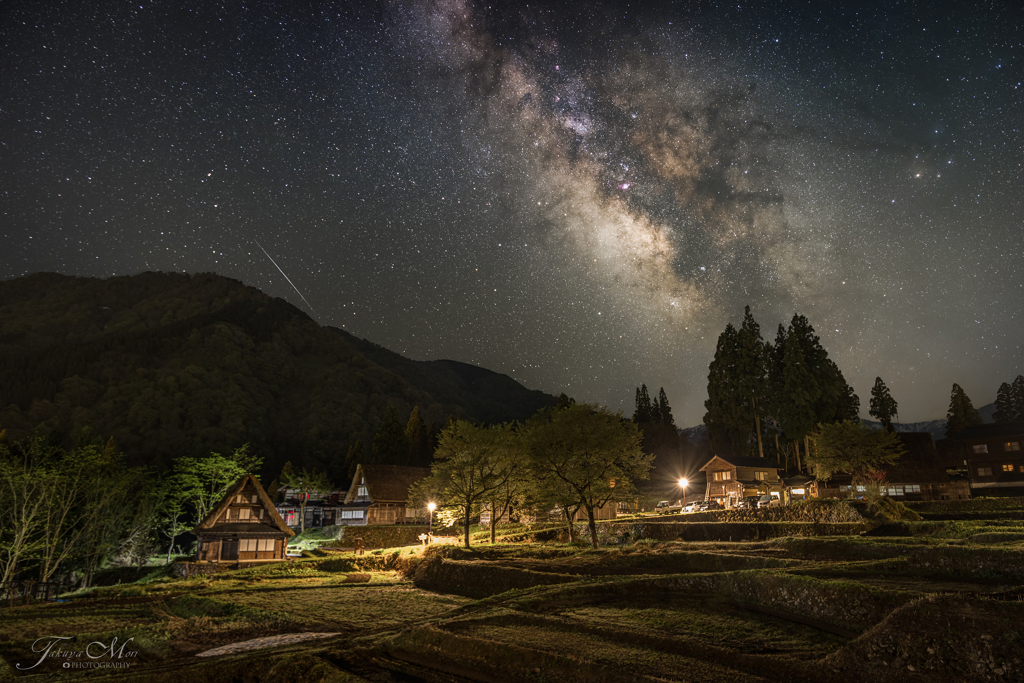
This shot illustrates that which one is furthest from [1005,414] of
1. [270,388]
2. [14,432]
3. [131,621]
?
[14,432]


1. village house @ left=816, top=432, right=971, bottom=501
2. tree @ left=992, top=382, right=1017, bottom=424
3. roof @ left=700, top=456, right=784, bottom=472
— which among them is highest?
tree @ left=992, top=382, right=1017, bottom=424

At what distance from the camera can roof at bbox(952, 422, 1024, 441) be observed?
65188 mm

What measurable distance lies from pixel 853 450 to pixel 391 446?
69.1 m

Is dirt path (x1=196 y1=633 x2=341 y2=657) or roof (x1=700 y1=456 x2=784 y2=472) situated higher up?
roof (x1=700 y1=456 x2=784 y2=472)

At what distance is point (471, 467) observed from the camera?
47469 millimetres

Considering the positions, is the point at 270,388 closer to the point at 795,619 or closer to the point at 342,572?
the point at 342,572

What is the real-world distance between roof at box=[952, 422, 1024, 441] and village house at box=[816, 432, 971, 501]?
13.4 metres

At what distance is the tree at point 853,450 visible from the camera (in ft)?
171

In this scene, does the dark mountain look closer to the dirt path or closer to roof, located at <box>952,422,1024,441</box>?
the dirt path

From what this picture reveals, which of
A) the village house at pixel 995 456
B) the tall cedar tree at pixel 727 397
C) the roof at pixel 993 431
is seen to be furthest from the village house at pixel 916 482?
the tall cedar tree at pixel 727 397

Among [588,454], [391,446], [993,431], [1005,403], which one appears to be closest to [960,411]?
[1005,403]

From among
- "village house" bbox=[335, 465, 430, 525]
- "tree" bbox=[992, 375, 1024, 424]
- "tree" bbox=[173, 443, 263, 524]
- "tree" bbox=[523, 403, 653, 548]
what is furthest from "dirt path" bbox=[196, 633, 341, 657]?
"tree" bbox=[992, 375, 1024, 424]

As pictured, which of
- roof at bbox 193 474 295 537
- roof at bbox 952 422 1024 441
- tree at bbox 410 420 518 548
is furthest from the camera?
roof at bbox 952 422 1024 441

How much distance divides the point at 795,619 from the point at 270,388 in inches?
6786
